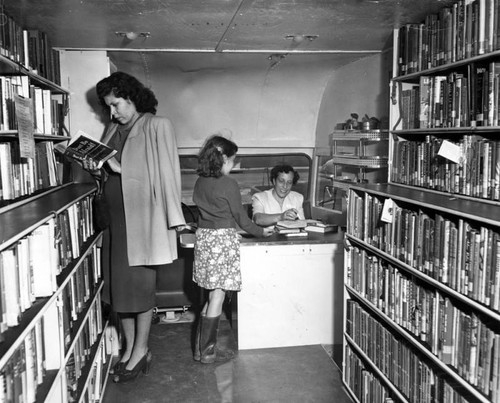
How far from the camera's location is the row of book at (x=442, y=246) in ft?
6.27

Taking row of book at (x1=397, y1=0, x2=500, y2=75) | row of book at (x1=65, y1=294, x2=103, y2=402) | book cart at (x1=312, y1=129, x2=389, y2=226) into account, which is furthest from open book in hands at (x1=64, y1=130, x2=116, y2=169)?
book cart at (x1=312, y1=129, x2=389, y2=226)

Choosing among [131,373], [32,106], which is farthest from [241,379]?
[32,106]

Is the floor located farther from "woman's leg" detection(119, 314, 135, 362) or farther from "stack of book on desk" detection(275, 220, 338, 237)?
"stack of book on desk" detection(275, 220, 338, 237)

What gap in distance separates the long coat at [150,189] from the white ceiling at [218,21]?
Answer: 24.7 inches

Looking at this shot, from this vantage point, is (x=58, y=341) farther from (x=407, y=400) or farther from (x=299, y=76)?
(x=299, y=76)

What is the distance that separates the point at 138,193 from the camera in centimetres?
309

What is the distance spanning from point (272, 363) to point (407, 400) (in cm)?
135

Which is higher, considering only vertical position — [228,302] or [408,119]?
[408,119]

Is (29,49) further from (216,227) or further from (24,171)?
(216,227)

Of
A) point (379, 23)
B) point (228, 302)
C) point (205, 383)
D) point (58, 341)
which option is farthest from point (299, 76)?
point (58, 341)

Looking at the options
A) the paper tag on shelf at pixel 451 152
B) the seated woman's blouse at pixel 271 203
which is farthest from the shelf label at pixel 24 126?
the seated woman's blouse at pixel 271 203

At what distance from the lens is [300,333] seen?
3.98 meters

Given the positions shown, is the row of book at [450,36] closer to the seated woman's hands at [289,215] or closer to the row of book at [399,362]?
the row of book at [399,362]

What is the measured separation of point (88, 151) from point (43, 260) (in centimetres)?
109
